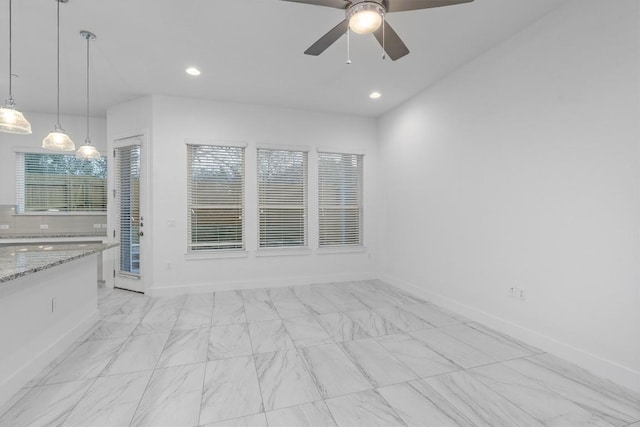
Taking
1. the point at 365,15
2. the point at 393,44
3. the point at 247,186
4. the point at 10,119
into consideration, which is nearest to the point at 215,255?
the point at 247,186

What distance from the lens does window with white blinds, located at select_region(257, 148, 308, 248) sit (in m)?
4.97

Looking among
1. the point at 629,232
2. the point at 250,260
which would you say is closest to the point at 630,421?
the point at 629,232

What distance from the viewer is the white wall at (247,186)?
445cm

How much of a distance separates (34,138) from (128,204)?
2345mm

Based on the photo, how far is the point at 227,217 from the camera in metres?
4.79

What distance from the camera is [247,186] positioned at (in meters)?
4.85

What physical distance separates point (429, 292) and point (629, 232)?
2.36 metres

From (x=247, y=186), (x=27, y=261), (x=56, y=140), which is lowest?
(x=27, y=261)

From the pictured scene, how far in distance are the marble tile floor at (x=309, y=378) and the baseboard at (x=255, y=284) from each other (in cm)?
A: 86

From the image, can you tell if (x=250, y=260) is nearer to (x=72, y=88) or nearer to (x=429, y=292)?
(x=429, y=292)

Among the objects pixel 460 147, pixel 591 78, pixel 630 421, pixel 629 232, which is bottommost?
pixel 630 421

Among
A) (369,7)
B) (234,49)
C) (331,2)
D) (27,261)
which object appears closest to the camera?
(369,7)

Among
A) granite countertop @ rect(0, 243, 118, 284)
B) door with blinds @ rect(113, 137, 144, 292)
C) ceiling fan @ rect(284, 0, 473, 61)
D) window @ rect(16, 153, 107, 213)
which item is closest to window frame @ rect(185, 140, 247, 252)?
door with blinds @ rect(113, 137, 144, 292)

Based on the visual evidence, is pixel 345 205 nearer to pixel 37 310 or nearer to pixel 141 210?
pixel 141 210
